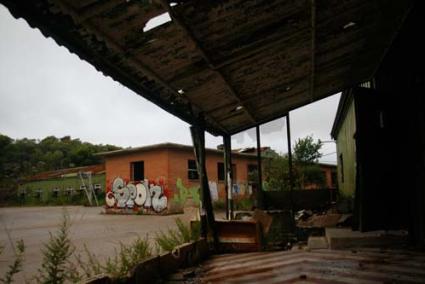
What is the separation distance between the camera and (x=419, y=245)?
545cm

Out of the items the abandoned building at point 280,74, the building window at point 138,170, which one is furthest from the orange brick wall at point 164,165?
the abandoned building at point 280,74

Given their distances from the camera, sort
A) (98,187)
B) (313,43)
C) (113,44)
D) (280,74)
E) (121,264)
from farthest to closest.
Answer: (98,187) → (280,74) → (313,43) → (121,264) → (113,44)

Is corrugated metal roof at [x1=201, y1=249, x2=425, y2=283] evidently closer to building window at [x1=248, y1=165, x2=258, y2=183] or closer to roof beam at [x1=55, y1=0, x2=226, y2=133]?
roof beam at [x1=55, y1=0, x2=226, y2=133]

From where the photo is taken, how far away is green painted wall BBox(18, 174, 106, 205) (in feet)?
102

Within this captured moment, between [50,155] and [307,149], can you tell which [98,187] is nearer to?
[307,149]

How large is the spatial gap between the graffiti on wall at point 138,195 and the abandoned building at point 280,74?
44.0ft

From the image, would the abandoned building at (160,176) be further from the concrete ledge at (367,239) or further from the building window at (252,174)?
the concrete ledge at (367,239)

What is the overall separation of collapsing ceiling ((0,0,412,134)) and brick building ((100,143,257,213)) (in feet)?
45.8

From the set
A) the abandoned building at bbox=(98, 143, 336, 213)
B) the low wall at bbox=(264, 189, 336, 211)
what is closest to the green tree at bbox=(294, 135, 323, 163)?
the abandoned building at bbox=(98, 143, 336, 213)

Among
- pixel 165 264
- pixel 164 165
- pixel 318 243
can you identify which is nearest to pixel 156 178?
pixel 164 165

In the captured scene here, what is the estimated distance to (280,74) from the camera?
6.15m

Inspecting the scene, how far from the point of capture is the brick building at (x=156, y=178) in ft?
68.8

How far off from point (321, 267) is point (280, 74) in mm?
3076

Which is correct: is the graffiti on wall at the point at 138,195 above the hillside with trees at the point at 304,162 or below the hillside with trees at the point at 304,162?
below
